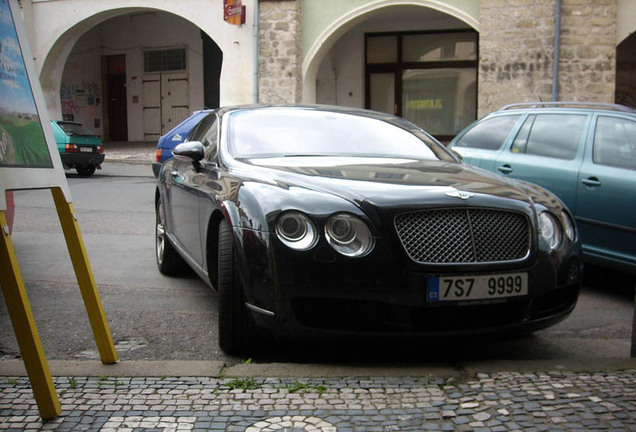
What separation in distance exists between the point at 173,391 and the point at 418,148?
2591 millimetres

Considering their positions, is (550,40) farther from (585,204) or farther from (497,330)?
(497,330)

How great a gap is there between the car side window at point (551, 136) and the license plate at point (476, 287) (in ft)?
9.74

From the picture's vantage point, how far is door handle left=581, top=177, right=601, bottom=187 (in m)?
5.72

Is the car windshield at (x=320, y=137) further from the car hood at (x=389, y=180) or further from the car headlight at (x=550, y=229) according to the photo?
the car headlight at (x=550, y=229)

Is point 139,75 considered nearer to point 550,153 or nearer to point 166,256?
point 166,256

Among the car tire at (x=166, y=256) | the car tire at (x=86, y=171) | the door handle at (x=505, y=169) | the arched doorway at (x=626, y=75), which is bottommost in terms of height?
the car tire at (x=166, y=256)

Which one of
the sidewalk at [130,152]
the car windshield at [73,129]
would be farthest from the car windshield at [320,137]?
the sidewalk at [130,152]

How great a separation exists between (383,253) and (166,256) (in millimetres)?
3148

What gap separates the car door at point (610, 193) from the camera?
5.43 meters

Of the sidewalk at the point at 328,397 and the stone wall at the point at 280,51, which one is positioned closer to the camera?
the sidewalk at the point at 328,397

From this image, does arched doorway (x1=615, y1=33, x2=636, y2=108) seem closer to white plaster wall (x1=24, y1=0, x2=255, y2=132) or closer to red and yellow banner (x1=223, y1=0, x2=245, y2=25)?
white plaster wall (x1=24, y1=0, x2=255, y2=132)

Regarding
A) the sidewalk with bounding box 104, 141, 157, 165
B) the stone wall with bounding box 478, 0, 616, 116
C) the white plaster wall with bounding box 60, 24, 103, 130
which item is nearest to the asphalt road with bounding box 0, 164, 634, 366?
the stone wall with bounding box 478, 0, 616, 116

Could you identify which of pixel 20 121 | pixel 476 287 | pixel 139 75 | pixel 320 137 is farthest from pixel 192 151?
pixel 139 75

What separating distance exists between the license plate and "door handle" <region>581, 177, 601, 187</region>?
2.51 metres
